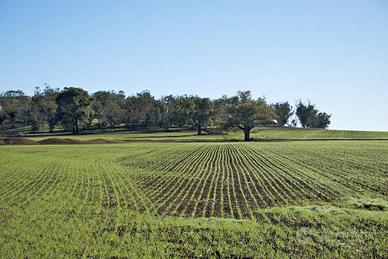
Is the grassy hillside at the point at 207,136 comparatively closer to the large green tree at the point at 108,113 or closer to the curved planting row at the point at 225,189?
the large green tree at the point at 108,113

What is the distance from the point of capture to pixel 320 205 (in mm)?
15625

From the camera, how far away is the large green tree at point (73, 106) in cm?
10912

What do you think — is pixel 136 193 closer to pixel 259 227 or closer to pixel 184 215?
pixel 184 215

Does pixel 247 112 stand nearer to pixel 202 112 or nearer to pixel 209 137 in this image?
pixel 209 137

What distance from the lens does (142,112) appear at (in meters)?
132

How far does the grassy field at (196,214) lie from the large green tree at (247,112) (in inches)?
2147

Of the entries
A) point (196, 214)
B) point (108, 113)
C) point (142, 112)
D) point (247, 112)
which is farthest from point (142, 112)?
point (196, 214)

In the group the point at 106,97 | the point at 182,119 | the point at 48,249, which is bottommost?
the point at 48,249

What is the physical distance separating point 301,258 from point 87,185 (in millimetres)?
14723

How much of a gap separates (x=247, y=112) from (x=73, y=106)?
57.3 m

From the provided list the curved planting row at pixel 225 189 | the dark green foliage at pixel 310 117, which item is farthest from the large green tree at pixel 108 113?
the curved planting row at pixel 225 189

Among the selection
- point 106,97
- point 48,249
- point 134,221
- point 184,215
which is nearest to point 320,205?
point 184,215

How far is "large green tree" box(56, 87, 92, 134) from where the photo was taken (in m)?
109

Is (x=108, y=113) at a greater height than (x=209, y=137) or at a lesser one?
greater
